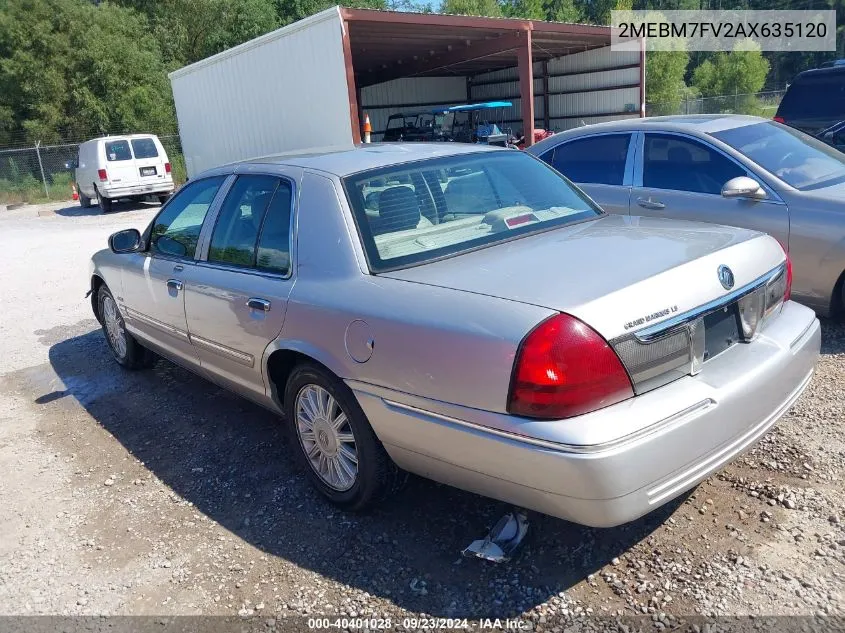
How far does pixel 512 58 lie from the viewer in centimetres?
2503

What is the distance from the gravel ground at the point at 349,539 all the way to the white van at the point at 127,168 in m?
15.8

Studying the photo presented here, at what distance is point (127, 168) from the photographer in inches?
752

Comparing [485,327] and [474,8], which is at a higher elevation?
[474,8]

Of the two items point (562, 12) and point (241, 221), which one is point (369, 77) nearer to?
point (241, 221)

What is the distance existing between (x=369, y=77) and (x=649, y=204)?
75.6 ft

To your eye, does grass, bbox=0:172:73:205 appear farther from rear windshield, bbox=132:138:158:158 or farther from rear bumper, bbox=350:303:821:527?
rear bumper, bbox=350:303:821:527

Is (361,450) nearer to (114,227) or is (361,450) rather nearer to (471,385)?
(471,385)

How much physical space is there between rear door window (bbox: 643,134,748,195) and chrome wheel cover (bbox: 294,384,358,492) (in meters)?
3.68

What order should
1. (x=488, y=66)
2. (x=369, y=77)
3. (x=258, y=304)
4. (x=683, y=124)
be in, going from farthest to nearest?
(x=488, y=66) → (x=369, y=77) → (x=683, y=124) → (x=258, y=304)

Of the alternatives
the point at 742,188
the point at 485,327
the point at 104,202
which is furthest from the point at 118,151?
the point at 485,327

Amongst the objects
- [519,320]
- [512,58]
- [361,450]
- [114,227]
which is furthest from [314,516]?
[512,58]

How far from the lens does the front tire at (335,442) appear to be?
10.2 feet

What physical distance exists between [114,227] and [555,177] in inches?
574

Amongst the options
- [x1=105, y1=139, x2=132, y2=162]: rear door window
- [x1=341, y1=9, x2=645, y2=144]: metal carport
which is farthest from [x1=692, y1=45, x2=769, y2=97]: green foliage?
[x1=105, y1=139, x2=132, y2=162]: rear door window
